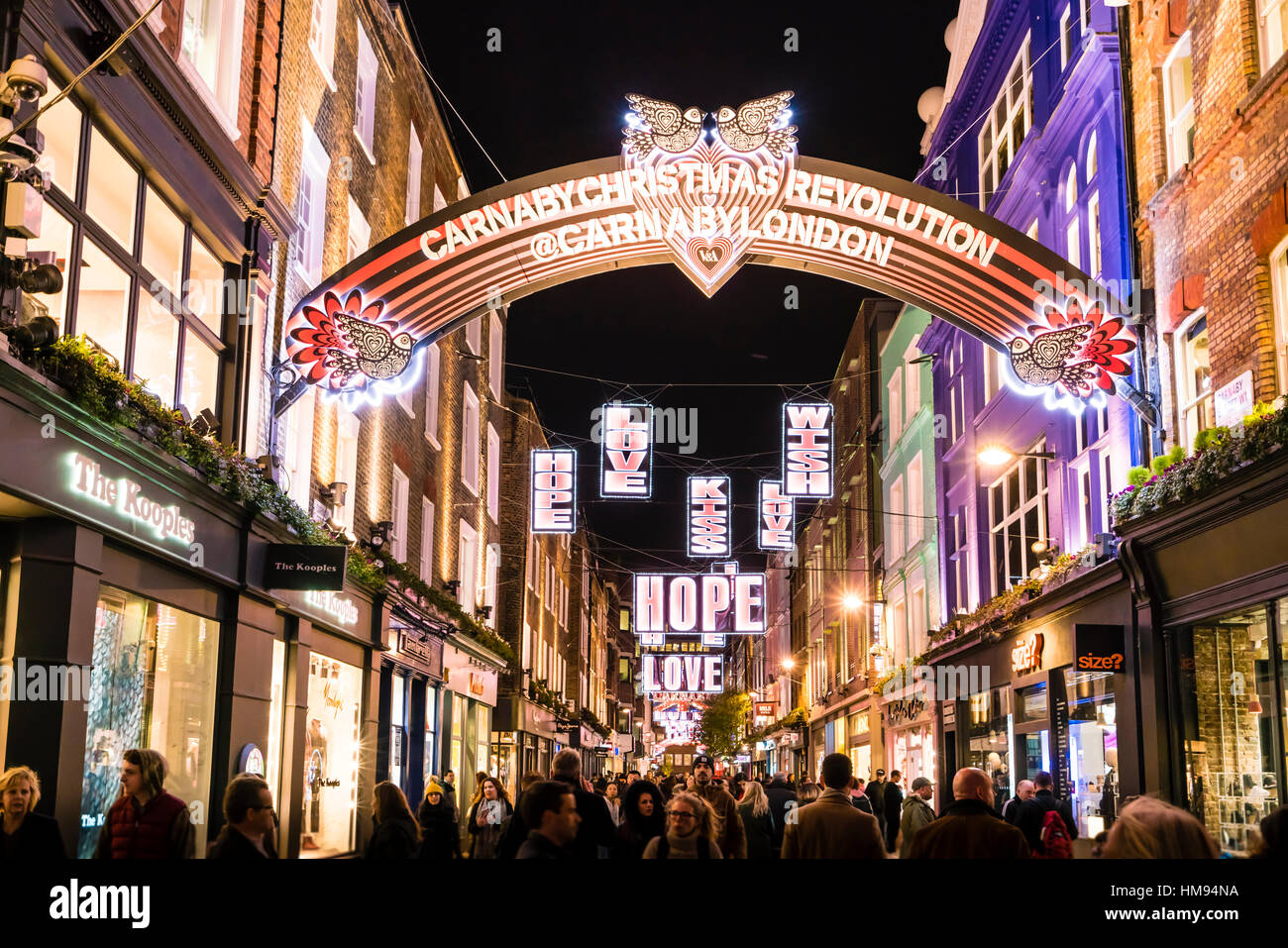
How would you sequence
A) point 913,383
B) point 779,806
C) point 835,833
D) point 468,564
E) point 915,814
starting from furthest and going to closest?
point 913,383, point 468,564, point 779,806, point 915,814, point 835,833

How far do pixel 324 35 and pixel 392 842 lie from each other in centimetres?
1462

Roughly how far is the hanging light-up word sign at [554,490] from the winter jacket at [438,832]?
15.1 m

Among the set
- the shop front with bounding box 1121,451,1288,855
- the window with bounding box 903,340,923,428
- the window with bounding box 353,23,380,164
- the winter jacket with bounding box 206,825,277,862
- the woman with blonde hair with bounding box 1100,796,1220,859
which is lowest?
the winter jacket with bounding box 206,825,277,862

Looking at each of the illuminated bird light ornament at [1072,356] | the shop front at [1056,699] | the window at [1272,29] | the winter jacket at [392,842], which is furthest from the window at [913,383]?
the winter jacket at [392,842]

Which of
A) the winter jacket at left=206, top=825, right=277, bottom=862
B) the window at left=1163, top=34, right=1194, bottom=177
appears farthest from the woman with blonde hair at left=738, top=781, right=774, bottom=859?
the window at left=1163, top=34, right=1194, bottom=177

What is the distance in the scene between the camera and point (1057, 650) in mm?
20875

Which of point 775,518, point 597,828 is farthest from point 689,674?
point 597,828

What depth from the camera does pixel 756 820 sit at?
541 inches

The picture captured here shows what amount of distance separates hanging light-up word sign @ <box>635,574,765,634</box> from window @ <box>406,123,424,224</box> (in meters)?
12.1

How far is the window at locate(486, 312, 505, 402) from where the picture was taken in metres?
34.9

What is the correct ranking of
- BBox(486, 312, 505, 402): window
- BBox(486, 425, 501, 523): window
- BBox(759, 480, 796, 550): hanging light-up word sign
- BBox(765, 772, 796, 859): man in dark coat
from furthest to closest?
BBox(486, 425, 501, 523): window, BBox(486, 312, 505, 402): window, BBox(759, 480, 796, 550): hanging light-up word sign, BBox(765, 772, 796, 859): man in dark coat

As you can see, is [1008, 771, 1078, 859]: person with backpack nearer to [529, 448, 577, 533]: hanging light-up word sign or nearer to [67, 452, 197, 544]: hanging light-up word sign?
[67, 452, 197, 544]: hanging light-up word sign

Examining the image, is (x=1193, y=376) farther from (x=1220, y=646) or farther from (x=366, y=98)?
(x=366, y=98)
